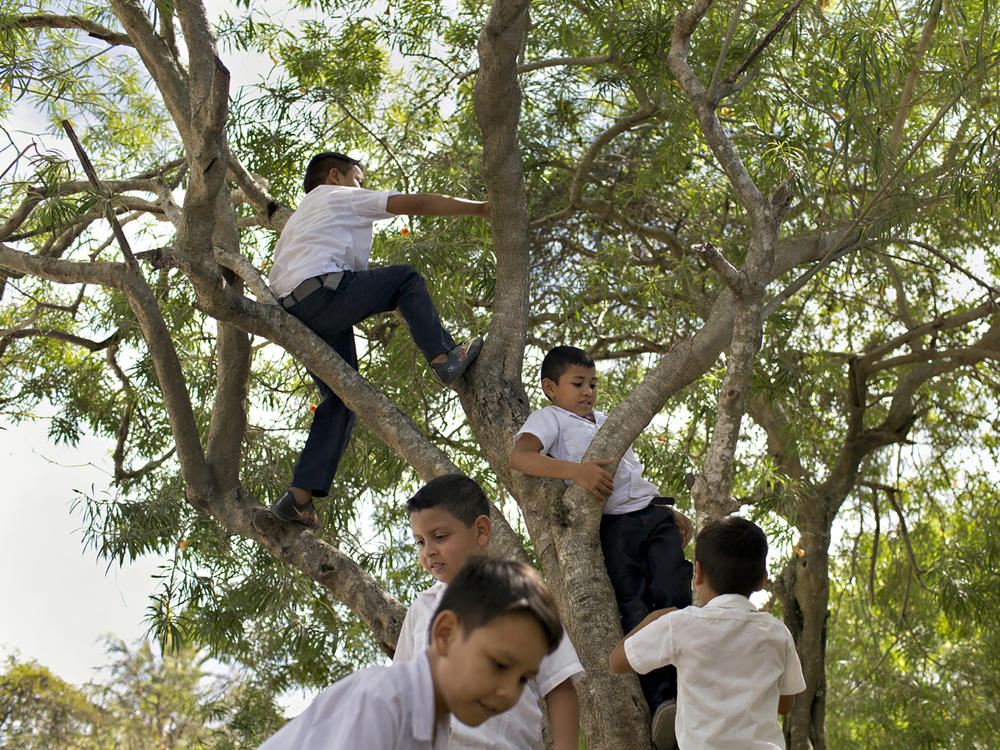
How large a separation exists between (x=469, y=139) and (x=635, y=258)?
133 centimetres

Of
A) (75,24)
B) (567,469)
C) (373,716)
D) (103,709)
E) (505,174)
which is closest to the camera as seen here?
(373,716)

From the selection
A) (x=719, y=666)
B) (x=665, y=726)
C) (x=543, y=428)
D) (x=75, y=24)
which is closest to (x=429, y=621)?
(x=719, y=666)

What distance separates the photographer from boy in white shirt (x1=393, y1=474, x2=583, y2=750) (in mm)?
2100

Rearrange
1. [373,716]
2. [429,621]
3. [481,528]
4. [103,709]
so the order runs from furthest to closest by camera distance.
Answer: [103,709], [481,528], [429,621], [373,716]

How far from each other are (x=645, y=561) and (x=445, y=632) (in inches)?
64.8

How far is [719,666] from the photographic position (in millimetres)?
2457

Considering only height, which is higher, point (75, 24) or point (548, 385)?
point (75, 24)

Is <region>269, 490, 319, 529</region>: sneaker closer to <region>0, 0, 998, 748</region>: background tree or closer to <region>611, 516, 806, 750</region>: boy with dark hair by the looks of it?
<region>0, 0, 998, 748</region>: background tree

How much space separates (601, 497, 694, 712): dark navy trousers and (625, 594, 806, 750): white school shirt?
1.79 ft

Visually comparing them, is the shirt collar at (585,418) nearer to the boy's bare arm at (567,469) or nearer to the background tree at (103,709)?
the boy's bare arm at (567,469)

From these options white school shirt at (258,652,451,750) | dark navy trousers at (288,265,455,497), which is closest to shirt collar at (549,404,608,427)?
dark navy trousers at (288,265,455,497)

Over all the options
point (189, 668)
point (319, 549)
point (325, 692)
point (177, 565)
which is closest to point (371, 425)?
point (319, 549)

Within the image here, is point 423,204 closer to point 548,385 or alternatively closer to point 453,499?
point 548,385

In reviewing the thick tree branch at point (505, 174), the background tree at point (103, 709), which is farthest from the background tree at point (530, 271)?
the background tree at point (103, 709)
